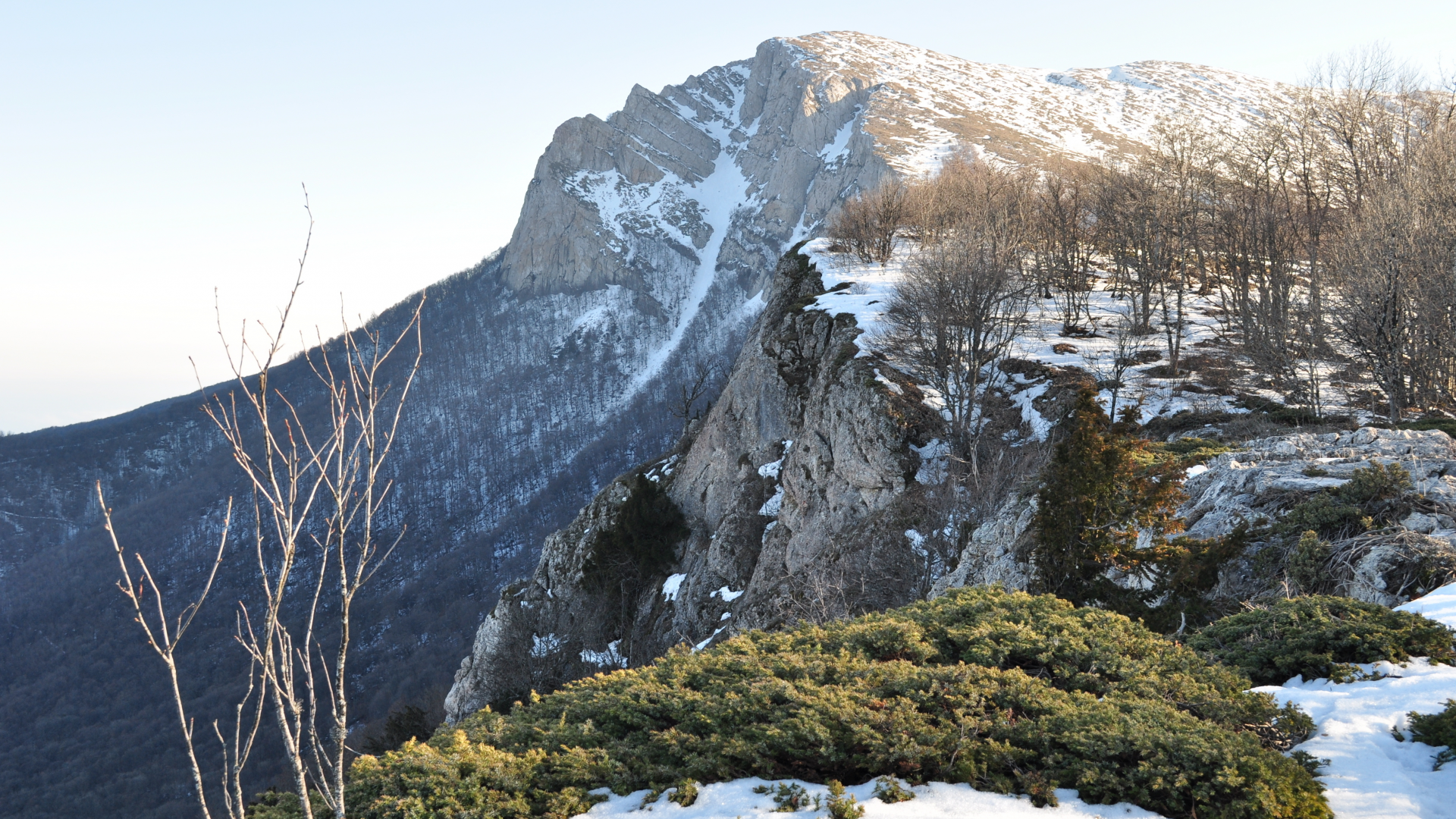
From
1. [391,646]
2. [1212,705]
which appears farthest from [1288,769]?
[391,646]

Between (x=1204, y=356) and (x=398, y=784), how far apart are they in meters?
27.3

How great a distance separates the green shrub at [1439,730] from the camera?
181 inches

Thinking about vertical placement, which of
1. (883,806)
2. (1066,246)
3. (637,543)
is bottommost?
(637,543)

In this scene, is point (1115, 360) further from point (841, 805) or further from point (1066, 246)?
point (841, 805)

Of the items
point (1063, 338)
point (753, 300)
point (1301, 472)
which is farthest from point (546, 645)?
point (753, 300)

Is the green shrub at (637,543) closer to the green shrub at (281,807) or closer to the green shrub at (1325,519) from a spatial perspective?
the green shrub at (1325,519)

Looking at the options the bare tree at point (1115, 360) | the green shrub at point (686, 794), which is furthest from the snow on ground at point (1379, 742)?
the bare tree at point (1115, 360)

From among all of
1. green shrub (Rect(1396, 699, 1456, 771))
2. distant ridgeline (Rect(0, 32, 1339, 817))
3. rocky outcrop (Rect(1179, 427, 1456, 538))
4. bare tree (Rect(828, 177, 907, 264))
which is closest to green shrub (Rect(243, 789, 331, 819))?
green shrub (Rect(1396, 699, 1456, 771))

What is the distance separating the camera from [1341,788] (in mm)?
4508

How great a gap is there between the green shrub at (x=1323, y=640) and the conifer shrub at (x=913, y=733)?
0.52 m

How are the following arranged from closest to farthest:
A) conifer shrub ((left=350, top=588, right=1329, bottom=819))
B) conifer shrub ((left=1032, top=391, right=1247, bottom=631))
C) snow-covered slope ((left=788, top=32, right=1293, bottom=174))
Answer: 1. conifer shrub ((left=350, top=588, right=1329, bottom=819))
2. conifer shrub ((left=1032, top=391, right=1247, bottom=631))
3. snow-covered slope ((left=788, top=32, right=1293, bottom=174))

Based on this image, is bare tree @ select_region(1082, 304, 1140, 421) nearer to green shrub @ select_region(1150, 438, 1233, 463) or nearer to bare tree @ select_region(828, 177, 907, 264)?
green shrub @ select_region(1150, 438, 1233, 463)

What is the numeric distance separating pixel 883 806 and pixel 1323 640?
171 inches

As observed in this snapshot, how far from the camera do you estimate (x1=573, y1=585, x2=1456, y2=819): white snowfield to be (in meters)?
4.37
